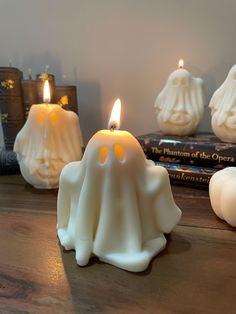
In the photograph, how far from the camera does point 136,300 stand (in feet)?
0.94

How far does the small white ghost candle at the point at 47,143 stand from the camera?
0.58 meters

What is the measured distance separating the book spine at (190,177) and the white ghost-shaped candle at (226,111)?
3.6 inches

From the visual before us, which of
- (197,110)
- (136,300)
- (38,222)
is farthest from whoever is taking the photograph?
(197,110)

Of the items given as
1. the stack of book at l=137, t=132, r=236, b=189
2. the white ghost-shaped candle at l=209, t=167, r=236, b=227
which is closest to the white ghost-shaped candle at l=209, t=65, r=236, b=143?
the stack of book at l=137, t=132, r=236, b=189

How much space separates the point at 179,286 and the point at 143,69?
660 millimetres

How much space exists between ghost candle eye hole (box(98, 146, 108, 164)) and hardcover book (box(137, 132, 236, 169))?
31cm

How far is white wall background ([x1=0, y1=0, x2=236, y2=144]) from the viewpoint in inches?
29.6

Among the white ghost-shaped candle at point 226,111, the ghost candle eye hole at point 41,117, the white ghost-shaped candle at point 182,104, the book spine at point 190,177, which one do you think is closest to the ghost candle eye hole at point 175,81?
the white ghost-shaped candle at point 182,104

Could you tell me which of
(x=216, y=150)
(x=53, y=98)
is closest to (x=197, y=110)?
(x=216, y=150)

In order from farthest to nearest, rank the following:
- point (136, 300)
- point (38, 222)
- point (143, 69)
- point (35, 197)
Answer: point (143, 69)
point (35, 197)
point (38, 222)
point (136, 300)

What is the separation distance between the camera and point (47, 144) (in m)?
0.59

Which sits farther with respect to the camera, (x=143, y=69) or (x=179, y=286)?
(x=143, y=69)

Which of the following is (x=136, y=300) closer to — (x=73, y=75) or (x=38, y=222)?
(x=38, y=222)

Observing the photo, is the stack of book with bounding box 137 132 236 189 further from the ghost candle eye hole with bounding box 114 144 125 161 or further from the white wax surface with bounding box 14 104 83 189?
Answer: the ghost candle eye hole with bounding box 114 144 125 161
